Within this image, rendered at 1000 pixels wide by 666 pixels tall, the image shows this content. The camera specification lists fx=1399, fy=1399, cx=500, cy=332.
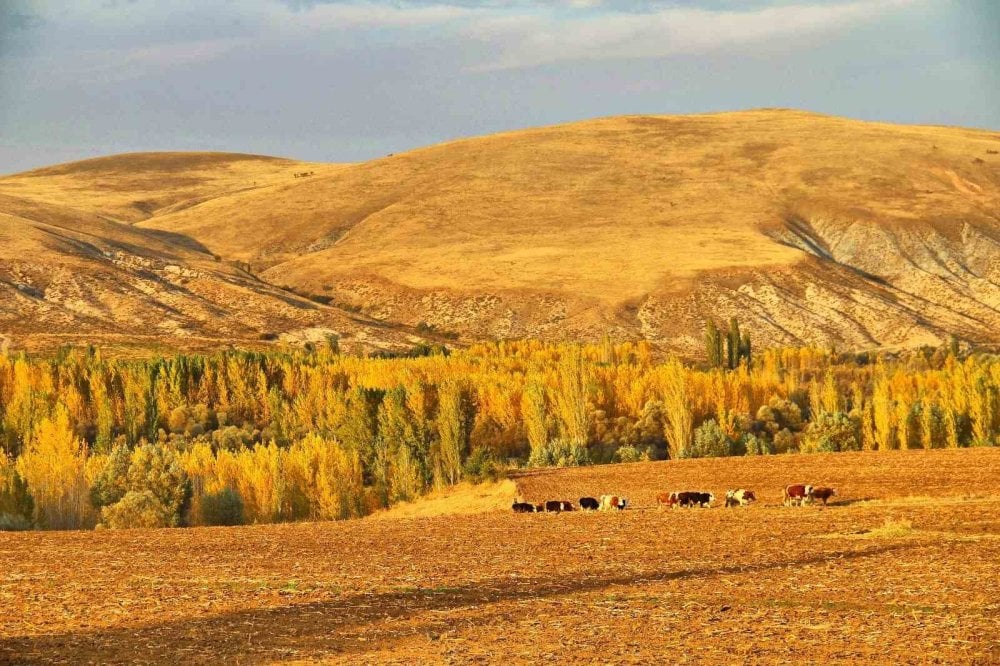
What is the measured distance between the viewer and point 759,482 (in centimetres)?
3875

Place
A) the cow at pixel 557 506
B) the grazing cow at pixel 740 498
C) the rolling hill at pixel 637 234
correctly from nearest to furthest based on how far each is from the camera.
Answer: the grazing cow at pixel 740 498
the cow at pixel 557 506
the rolling hill at pixel 637 234

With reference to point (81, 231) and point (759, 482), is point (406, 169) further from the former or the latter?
point (759, 482)

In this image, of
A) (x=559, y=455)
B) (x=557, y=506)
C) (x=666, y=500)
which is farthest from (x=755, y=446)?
(x=557, y=506)

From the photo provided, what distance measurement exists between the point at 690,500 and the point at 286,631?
724 inches

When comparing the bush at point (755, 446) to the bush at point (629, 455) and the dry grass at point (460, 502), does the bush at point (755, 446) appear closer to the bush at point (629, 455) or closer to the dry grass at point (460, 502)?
the bush at point (629, 455)

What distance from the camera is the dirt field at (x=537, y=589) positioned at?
51.9ft

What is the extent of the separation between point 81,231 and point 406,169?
138ft

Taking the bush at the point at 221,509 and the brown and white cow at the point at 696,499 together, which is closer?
the brown and white cow at the point at 696,499

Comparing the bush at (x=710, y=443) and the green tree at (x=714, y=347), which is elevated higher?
the green tree at (x=714, y=347)

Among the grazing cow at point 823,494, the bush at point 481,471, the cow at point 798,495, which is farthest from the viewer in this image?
the bush at point 481,471

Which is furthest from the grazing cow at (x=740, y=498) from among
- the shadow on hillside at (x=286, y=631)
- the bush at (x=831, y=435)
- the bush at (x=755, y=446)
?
the bush at (x=831, y=435)

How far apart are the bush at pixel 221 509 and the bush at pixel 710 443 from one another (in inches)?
769

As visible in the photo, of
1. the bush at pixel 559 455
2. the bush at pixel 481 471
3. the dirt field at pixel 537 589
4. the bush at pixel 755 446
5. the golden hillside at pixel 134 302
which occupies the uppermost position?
the golden hillside at pixel 134 302

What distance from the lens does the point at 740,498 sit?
33812 mm
